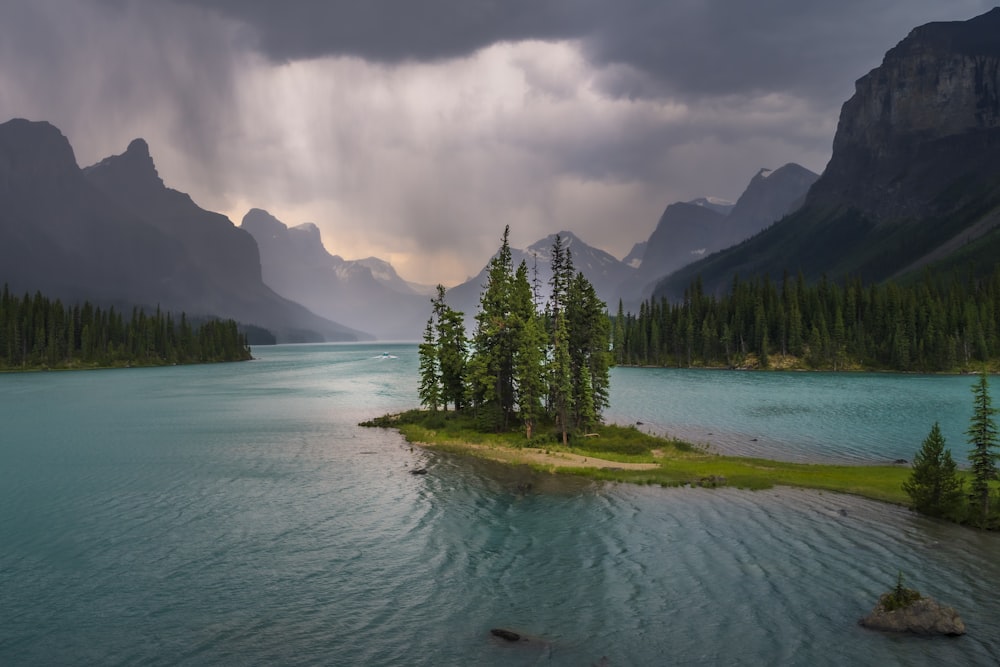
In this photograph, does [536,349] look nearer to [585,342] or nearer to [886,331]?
[585,342]

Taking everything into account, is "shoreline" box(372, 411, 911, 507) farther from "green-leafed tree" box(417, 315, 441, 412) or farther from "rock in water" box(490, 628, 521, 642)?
"rock in water" box(490, 628, 521, 642)

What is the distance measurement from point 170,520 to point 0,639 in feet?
50.5

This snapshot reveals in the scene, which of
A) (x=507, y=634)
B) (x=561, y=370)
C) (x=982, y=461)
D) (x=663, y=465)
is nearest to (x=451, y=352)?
(x=561, y=370)

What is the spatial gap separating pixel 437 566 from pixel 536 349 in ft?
119

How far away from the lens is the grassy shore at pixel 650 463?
43.4 meters

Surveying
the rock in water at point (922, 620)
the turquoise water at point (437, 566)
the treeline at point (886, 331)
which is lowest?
the turquoise water at point (437, 566)

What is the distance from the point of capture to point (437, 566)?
29016 millimetres

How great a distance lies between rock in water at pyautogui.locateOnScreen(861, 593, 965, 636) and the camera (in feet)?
68.3

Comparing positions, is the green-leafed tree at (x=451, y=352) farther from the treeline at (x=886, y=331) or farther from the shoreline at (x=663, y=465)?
the treeline at (x=886, y=331)

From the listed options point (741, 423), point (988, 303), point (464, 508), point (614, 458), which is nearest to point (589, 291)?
point (614, 458)

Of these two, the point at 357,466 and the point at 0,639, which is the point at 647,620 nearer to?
the point at 0,639

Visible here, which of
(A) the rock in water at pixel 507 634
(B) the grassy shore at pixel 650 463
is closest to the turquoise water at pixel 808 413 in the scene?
(B) the grassy shore at pixel 650 463

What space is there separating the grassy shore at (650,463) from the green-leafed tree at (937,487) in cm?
259

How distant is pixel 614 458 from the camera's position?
177ft
